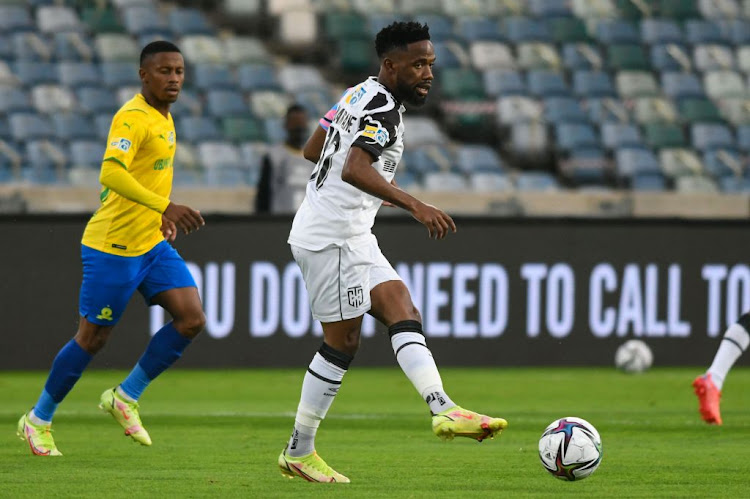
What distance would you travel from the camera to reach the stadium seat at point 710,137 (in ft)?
59.7

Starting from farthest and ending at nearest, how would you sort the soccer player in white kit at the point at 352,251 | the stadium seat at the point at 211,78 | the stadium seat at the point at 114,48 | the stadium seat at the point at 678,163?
the stadium seat at the point at 678,163, the stadium seat at the point at 211,78, the stadium seat at the point at 114,48, the soccer player in white kit at the point at 352,251

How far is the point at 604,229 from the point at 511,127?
5217 millimetres

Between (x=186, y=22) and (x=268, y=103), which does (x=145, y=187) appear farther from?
(x=186, y=22)

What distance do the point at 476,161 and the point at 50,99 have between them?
5108 millimetres

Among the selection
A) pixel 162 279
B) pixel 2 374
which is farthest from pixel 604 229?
pixel 162 279

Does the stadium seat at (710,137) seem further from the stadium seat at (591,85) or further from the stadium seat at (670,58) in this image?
the stadium seat at (670,58)

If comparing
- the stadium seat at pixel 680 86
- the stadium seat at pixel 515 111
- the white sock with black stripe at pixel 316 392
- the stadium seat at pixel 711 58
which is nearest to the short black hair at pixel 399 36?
the white sock with black stripe at pixel 316 392

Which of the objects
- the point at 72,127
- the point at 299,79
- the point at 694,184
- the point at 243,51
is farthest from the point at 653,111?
the point at 72,127

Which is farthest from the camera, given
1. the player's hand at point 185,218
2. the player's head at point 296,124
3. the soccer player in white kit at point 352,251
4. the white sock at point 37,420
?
the player's head at point 296,124

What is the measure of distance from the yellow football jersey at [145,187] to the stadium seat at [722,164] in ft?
38.0

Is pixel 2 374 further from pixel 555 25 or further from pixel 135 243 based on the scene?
pixel 555 25

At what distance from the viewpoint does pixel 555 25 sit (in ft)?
64.0

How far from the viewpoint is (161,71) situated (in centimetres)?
713

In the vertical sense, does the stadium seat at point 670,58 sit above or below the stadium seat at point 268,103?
above
